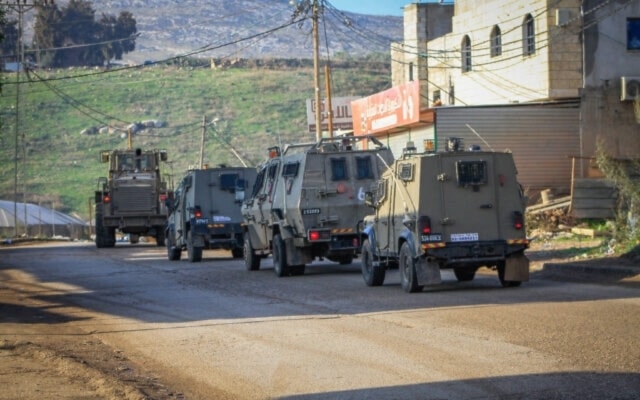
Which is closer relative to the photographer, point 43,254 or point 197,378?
point 197,378

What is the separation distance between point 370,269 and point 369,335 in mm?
6945

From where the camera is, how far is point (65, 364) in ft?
38.6

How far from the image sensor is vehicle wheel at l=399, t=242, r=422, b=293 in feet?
58.6

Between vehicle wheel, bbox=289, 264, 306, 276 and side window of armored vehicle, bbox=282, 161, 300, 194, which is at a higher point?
side window of armored vehicle, bbox=282, 161, 300, 194

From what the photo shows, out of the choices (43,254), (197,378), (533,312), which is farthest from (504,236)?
(43,254)

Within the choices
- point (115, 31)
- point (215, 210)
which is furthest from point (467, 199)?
point (115, 31)

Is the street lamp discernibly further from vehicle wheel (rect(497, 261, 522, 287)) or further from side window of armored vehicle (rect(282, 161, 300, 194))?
vehicle wheel (rect(497, 261, 522, 287))

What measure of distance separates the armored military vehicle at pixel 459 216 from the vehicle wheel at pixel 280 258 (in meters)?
5.39

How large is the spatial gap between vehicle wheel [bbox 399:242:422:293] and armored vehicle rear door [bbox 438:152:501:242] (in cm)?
65

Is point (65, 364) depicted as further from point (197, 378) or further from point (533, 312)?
point (533, 312)

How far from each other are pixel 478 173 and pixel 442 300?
8.28 ft

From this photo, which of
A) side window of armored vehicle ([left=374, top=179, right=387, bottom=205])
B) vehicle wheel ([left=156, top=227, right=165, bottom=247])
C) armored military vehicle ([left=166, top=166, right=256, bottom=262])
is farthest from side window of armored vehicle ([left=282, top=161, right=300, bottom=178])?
vehicle wheel ([left=156, top=227, right=165, bottom=247])

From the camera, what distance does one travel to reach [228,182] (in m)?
31.2

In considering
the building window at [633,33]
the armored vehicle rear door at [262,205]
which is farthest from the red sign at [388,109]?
the armored vehicle rear door at [262,205]
